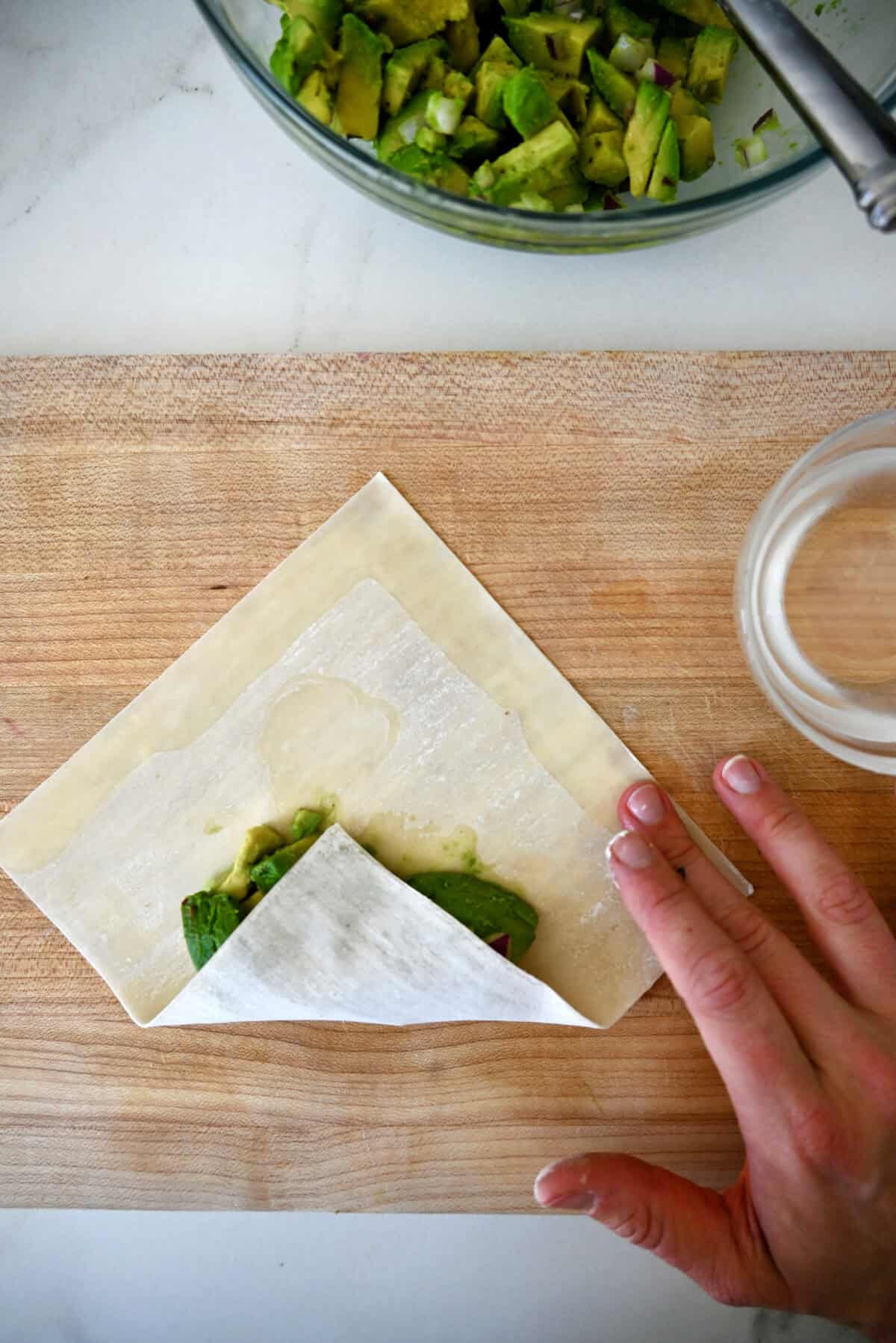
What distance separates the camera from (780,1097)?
1.07 metres

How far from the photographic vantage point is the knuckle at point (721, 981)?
42.1 inches

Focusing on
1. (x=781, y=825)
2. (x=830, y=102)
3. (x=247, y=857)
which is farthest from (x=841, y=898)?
(x=830, y=102)

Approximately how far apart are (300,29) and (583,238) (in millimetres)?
327

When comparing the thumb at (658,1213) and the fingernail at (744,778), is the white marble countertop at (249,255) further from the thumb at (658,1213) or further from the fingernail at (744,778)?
the thumb at (658,1213)

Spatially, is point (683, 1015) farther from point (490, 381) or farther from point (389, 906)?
point (490, 381)

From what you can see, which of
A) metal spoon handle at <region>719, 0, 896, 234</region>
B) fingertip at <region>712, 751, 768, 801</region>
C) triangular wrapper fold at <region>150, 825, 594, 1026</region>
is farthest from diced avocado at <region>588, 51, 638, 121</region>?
triangular wrapper fold at <region>150, 825, 594, 1026</region>

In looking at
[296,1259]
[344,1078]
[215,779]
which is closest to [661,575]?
[215,779]

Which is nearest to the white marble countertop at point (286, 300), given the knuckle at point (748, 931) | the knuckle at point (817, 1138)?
the knuckle at point (817, 1138)

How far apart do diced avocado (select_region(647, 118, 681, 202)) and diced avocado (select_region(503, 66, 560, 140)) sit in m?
0.11

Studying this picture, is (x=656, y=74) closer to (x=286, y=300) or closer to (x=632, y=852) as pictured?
(x=286, y=300)

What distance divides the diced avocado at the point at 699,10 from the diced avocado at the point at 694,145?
0.08 meters

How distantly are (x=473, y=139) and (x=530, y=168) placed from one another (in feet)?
0.22

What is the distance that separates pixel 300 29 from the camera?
95 centimetres

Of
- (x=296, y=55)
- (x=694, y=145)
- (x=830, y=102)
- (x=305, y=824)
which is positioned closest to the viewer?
(x=830, y=102)
